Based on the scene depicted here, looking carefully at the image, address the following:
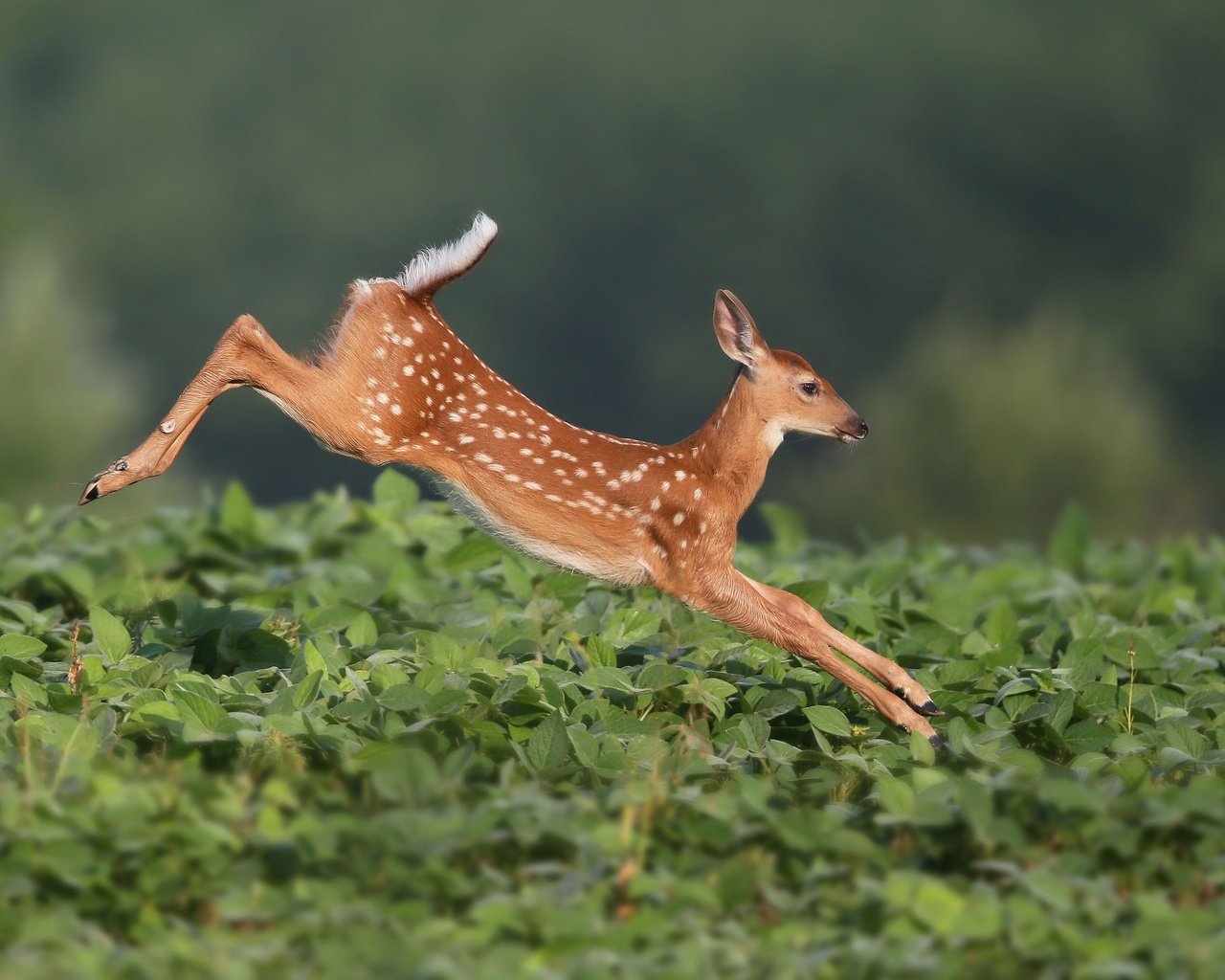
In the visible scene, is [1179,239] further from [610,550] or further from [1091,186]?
[610,550]

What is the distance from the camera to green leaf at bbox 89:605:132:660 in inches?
268

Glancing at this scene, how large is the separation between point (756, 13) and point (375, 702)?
54067 mm

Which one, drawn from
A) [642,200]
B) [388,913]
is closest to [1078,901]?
[388,913]

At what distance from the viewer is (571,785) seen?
579cm

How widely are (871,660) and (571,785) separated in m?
1.34

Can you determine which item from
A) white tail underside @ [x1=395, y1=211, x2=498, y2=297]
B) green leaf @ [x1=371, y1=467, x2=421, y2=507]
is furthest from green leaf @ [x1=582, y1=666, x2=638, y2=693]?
green leaf @ [x1=371, y1=467, x2=421, y2=507]

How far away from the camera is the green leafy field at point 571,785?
15.2 feet

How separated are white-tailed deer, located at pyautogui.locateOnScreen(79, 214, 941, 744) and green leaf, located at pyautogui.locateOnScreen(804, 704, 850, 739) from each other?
0.20 metres

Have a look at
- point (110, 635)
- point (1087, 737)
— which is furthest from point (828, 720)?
point (110, 635)

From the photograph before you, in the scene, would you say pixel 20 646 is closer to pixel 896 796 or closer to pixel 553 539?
pixel 553 539

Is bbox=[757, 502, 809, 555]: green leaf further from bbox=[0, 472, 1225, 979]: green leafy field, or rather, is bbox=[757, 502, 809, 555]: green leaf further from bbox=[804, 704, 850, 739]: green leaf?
bbox=[804, 704, 850, 739]: green leaf

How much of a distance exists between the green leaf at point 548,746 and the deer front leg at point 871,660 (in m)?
1.08

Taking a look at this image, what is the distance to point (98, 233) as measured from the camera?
157 feet

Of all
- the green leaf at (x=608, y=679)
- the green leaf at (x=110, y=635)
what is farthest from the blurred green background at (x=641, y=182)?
the green leaf at (x=110, y=635)
